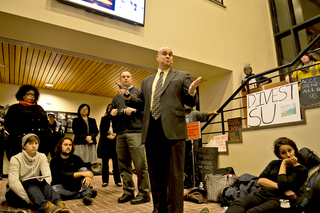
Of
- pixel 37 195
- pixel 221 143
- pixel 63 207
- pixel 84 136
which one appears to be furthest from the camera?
pixel 221 143

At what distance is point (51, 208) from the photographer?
7.16 ft

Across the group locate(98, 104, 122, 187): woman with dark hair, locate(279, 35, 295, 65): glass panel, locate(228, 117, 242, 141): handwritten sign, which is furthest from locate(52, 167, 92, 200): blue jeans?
locate(279, 35, 295, 65): glass panel

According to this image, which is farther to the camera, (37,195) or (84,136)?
(84,136)

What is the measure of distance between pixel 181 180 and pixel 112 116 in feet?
5.43

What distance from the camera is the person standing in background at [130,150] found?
110 inches

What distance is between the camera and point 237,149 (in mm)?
3783

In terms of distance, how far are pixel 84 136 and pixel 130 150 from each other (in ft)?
4.90

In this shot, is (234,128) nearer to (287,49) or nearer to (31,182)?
(31,182)

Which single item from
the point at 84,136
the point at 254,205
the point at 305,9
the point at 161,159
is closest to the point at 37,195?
the point at 161,159

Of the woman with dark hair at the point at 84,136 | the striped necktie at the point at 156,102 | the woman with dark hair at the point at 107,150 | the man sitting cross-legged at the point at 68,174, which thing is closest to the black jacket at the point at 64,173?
the man sitting cross-legged at the point at 68,174

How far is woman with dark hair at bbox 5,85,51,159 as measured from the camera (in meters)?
2.85

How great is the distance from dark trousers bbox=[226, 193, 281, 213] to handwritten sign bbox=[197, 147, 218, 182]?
1.85 m

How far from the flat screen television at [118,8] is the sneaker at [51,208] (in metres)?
3.07

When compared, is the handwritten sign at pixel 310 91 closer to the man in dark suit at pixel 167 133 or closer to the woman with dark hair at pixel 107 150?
the man in dark suit at pixel 167 133
